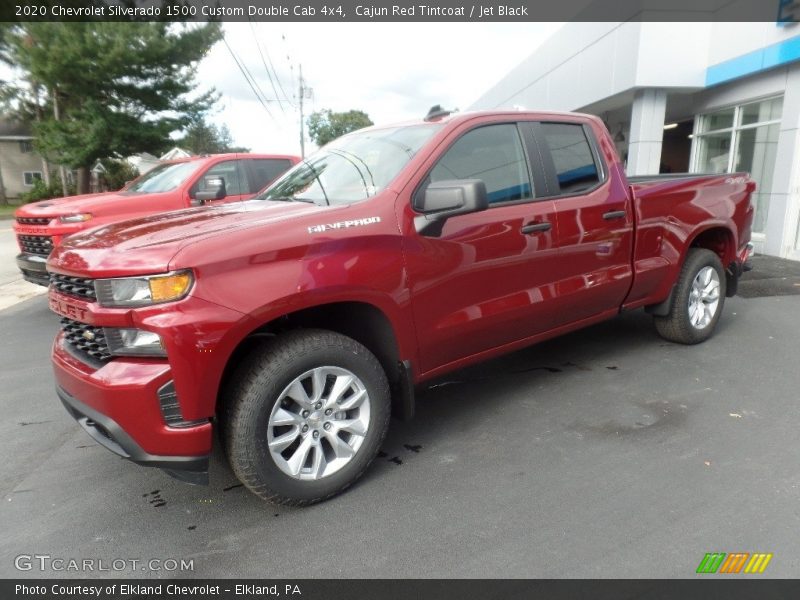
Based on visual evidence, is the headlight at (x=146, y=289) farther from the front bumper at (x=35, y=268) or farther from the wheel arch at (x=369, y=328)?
the front bumper at (x=35, y=268)

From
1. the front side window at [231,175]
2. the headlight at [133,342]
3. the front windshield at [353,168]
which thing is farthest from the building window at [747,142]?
the headlight at [133,342]

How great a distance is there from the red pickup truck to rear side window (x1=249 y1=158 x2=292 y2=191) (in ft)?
13.9

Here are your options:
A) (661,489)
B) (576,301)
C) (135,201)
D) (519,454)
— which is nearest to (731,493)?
(661,489)

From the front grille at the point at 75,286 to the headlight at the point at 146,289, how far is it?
15 cm

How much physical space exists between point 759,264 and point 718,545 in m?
8.54

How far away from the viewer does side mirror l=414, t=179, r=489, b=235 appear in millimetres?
2746

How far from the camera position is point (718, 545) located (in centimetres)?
232

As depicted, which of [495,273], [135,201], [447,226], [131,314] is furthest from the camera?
[135,201]

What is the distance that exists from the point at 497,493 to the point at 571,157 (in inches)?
92.9

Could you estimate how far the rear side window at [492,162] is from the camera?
10.5 ft

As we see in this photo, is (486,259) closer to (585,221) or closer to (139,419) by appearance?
(585,221)

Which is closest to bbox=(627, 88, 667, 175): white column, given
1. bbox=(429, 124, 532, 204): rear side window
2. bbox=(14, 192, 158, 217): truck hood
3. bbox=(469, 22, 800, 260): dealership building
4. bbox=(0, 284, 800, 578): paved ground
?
bbox=(469, 22, 800, 260): dealership building

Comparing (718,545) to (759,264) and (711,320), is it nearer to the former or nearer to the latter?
(711,320)

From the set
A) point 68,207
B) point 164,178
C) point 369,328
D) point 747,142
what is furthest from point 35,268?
Result: point 747,142
